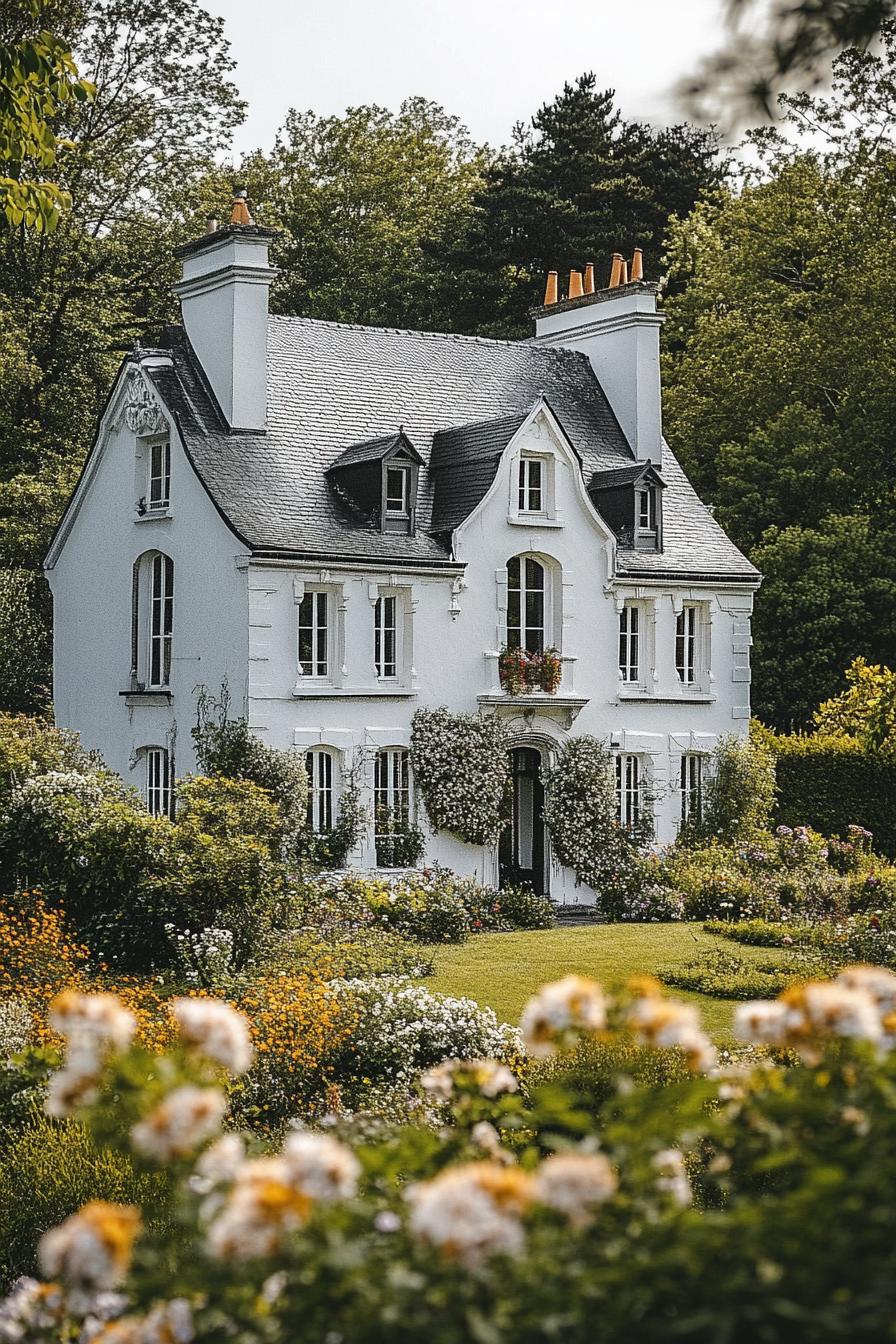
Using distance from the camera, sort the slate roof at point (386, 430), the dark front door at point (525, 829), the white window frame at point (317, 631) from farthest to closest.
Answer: the dark front door at point (525, 829) → the slate roof at point (386, 430) → the white window frame at point (317, 631)

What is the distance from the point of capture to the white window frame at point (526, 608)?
86.3 ft

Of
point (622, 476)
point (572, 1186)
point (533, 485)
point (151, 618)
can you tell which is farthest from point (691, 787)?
point (572, 1186)

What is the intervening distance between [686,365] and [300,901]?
82.5ft

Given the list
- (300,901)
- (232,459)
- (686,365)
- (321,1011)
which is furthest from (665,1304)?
(686,365)

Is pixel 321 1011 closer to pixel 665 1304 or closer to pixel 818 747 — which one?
pixel 665 1304

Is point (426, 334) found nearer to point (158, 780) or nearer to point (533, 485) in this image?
point (533, 485)

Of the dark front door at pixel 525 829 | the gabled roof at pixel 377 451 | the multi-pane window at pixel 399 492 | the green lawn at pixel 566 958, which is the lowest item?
the green lawn at pixel 566 958

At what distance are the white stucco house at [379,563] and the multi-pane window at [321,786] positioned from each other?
0.05 meters

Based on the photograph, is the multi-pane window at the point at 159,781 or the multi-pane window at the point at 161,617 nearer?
the multi-pane window at the point at 159,781

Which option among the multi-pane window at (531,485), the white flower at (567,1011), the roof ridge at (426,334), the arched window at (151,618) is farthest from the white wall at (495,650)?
the white flower at (567,1011)

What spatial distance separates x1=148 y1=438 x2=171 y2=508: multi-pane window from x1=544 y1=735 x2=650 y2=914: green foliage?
24.1 feet

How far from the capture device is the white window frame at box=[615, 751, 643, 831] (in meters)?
27.0

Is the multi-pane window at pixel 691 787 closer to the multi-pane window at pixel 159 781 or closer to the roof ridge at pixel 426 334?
the roof ridge at pixel 426 334

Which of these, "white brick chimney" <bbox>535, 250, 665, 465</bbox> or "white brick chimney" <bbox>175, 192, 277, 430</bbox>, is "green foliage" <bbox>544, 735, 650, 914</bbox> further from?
"white brick chimney" <bbox>175, 192, 277, 430</bbox>
